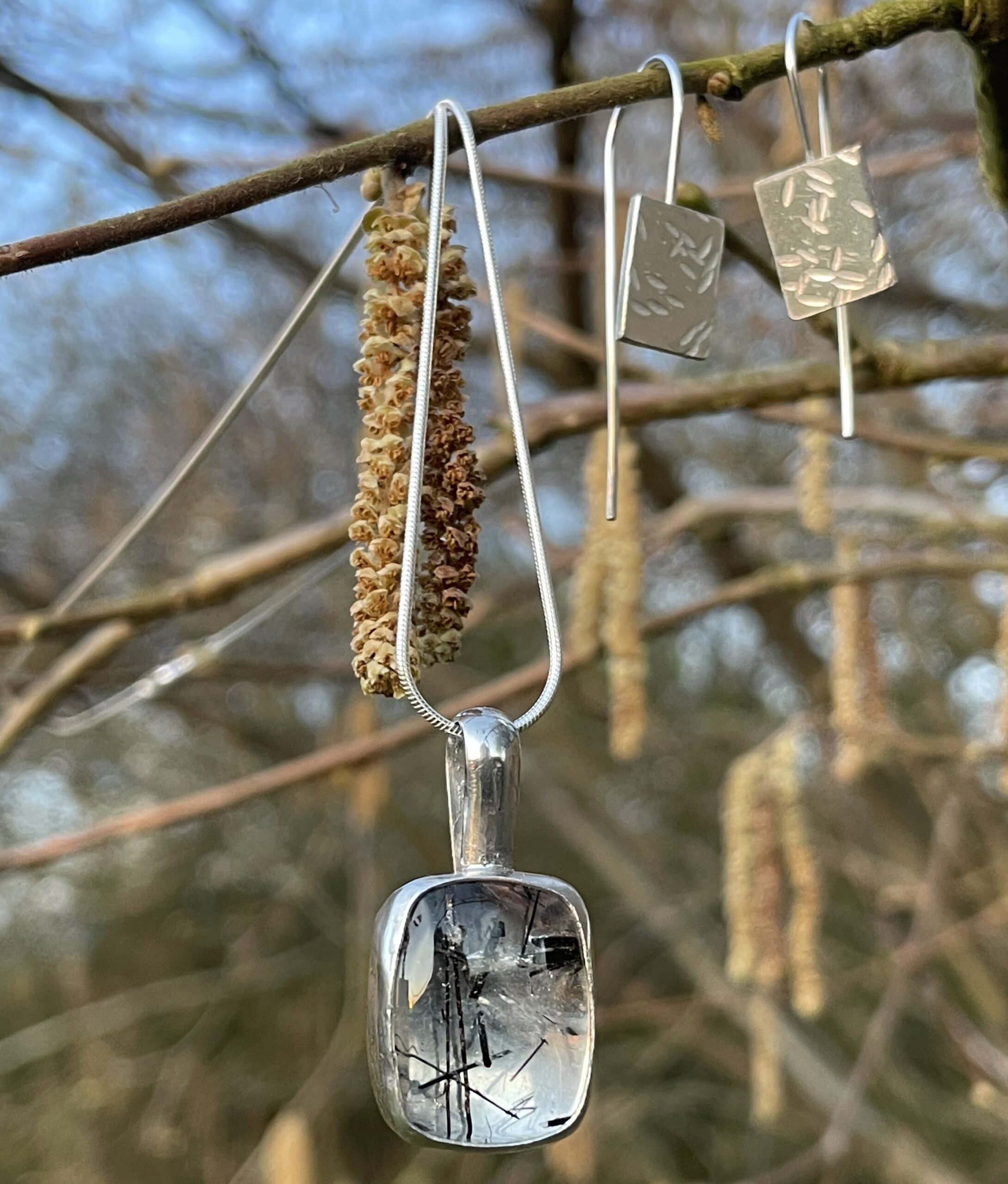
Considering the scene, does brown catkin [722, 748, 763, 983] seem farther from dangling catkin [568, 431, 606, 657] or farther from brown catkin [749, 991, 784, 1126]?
brown catkin [749, 991, 784, 1126]

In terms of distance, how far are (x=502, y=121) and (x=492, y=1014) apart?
330 mm

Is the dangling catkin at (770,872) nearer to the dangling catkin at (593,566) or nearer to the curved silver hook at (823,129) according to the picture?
the dangling catkin at (593,566)

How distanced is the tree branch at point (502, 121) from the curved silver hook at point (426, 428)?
19 millimetres

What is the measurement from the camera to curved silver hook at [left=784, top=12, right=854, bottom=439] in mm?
491

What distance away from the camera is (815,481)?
42.9 inches

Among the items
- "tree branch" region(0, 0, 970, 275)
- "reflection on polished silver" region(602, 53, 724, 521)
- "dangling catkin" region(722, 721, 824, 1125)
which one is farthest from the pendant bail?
"dangling catkin" region(722, 721, 824, 1125)

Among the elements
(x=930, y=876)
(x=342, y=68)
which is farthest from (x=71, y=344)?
(x=930, y=876)

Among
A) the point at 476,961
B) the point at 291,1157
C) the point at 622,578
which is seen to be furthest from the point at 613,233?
the point at 291,1157

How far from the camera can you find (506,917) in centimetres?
42

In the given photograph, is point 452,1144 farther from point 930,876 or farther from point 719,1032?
point 719,1032

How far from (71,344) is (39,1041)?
189 centimetres

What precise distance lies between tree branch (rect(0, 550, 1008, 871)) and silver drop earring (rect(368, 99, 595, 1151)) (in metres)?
0.65

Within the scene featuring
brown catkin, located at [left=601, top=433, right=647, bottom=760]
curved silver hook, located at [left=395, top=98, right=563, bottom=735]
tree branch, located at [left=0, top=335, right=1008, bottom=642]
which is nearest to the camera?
curved silver hook, located at [left=395, top=98, right=563, bottom=735]

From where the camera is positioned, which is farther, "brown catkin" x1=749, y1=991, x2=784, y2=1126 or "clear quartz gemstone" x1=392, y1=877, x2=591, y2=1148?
"brown catkin" x1=749, y1=991, x2=784, y2=1126
